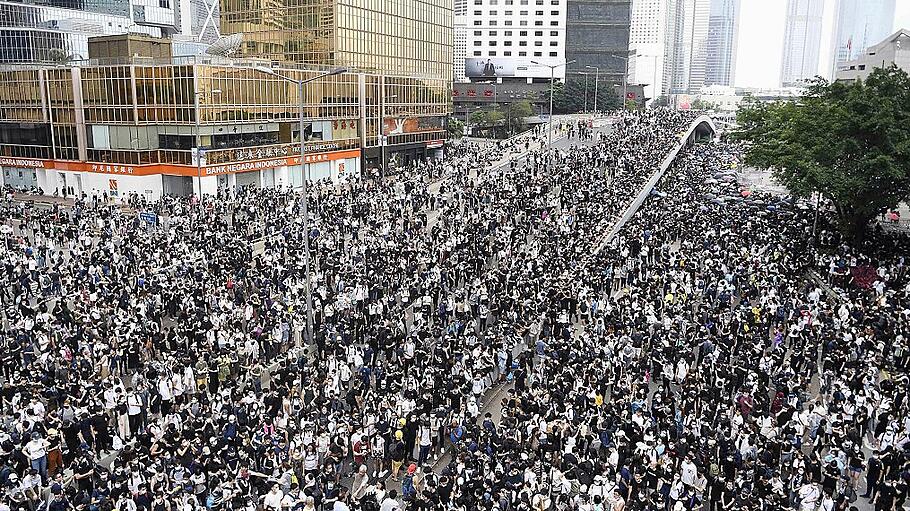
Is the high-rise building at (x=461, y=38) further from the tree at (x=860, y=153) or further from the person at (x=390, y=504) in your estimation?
the person at (x=390, y=504)

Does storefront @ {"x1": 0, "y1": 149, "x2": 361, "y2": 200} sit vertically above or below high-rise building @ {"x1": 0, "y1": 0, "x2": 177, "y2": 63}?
below

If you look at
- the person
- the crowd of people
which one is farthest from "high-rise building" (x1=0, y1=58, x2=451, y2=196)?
the person

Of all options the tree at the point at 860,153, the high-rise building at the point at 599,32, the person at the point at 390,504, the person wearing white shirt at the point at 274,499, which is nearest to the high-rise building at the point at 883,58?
the tree at the point at 860,153

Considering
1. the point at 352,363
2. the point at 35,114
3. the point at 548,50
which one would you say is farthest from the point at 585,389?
the point at 548,50

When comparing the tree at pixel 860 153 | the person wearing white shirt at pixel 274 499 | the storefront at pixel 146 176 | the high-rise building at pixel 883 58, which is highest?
the high-rise building at pixel 883 58

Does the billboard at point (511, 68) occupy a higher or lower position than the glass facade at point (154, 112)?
higher

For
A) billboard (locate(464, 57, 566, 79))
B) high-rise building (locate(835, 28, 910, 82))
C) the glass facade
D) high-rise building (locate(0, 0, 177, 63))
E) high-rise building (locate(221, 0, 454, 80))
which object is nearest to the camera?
the glass facade

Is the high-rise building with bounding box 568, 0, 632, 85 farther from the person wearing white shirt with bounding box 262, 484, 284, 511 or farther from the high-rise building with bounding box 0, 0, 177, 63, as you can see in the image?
the person wearing white shirt with bounding box 262, 484, 284, 511
